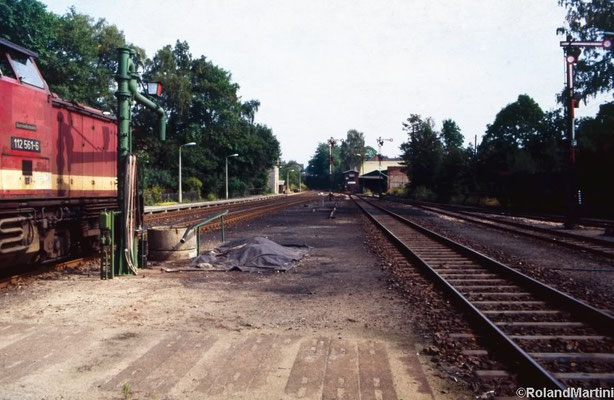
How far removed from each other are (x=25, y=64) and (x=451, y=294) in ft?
27.6

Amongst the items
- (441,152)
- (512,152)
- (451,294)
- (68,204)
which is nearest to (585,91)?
(512,152)

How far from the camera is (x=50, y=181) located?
9242mm

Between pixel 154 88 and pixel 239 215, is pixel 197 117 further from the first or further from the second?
pixel 154 88

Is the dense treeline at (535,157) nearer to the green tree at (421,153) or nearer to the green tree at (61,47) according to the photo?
the green tree at (421,153)

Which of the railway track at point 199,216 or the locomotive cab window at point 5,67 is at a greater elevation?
the locomotive cab window at point 5,67

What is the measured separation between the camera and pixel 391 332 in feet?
19.2

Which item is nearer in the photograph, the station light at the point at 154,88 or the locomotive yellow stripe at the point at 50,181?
the locomotive yellow stripe at the point at 50,181

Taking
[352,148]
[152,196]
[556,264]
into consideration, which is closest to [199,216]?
[152,196]

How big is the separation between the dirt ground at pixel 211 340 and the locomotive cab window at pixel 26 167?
Answer: 6.53 ft

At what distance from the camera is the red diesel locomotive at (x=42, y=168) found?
794 cm

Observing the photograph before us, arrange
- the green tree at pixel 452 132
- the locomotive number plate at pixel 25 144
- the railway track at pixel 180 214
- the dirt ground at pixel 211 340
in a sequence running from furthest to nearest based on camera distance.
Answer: the green tree at pixel 452 132, the railway track at pixel 180 214, the locomotive number plate at pixel 25 144, the dirt ground at pixel 211 340

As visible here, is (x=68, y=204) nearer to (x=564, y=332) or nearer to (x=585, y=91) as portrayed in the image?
(x=564, y=332)

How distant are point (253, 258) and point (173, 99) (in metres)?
49.9

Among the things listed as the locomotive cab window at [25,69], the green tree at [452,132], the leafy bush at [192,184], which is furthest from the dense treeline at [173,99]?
the green tree at [452,132]
